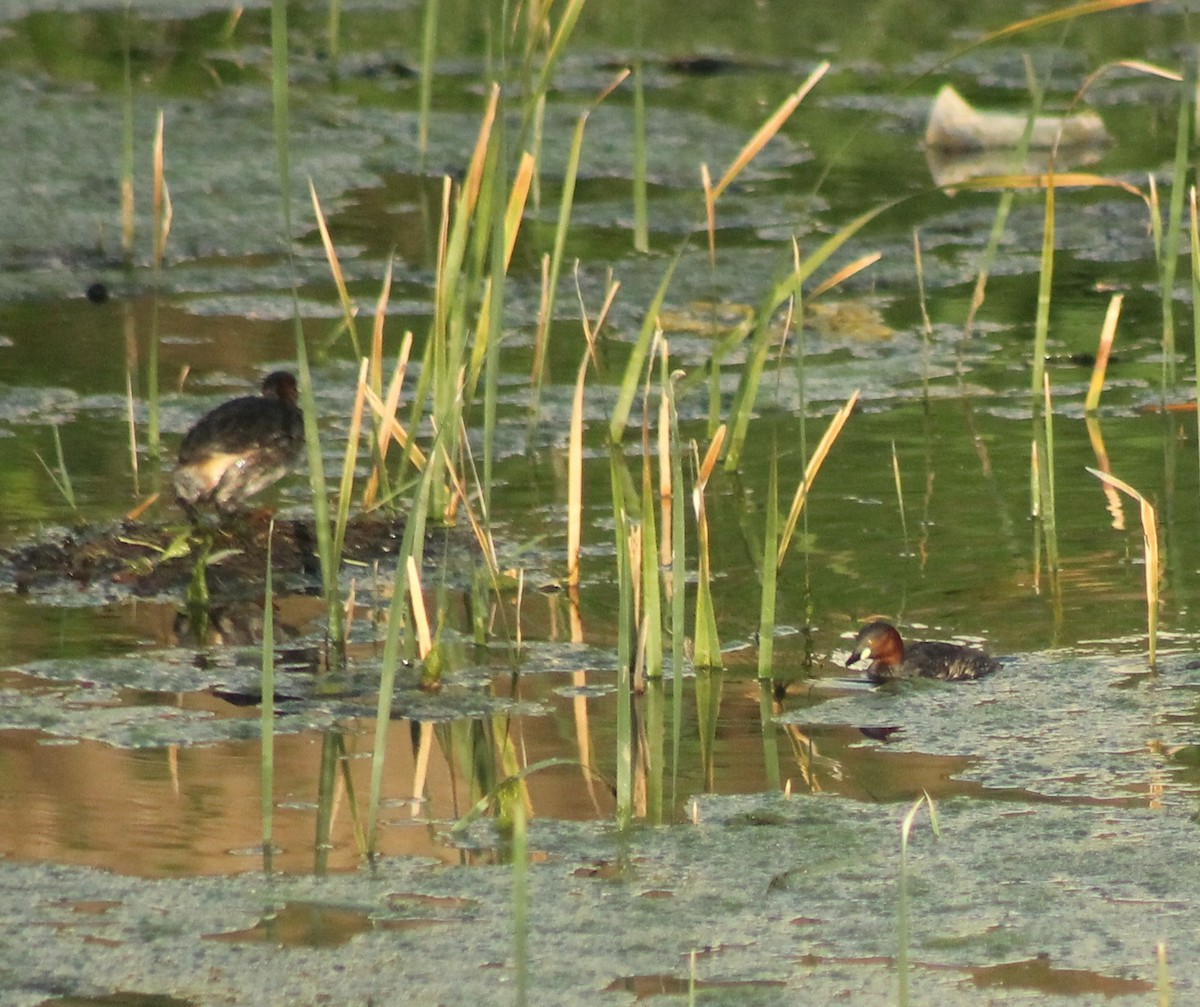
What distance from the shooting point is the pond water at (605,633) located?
13.0ft

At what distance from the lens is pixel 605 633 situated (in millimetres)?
5953

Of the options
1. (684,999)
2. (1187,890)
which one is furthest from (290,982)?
(1187,890)

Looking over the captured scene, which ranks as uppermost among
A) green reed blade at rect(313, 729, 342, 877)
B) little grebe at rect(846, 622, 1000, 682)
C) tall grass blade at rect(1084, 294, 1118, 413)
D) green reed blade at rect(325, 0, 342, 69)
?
green reed blade at rect(325, 0, 342, 69)

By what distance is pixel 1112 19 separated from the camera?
17.0 m

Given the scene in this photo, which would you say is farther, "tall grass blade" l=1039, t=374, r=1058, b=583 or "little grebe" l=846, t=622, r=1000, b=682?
"tall grass blade" l=1039, t=374, r=1058, b=583

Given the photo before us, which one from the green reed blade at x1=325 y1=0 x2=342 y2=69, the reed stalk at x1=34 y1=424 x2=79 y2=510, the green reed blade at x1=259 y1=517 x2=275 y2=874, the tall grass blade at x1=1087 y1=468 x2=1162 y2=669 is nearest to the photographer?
the green reed blade at x1=259 y1=517 x2=275 y2=874

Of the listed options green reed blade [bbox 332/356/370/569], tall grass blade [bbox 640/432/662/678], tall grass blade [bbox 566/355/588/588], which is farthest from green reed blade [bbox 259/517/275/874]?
tall grass blade [bbox 566/355/588/588]

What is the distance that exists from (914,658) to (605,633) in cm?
85

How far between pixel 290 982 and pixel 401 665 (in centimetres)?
181

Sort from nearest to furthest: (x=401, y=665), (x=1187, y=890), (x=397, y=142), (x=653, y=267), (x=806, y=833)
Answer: (x=1187, y=890), (x=806, y=833), (x=401, y=665), (x=653, y=267), (x=397, y=142)

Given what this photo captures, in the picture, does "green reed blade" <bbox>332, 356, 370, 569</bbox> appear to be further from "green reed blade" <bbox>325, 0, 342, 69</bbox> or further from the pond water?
"green reed blade" <bbox>325, 0, 342, 69</bbox>

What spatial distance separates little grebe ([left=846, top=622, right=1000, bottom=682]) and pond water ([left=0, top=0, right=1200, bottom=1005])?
0.18 feet

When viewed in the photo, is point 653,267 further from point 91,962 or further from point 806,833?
point 91,962

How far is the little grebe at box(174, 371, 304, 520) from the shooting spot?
677cm
